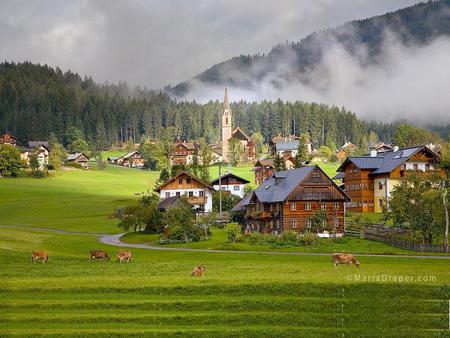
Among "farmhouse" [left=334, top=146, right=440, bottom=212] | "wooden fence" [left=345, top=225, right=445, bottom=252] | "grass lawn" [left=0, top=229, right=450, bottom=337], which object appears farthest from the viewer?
"farmhouse" [left=334, top=146, right=440, bottom=212]

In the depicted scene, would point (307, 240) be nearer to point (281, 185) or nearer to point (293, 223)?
point (293, 223)

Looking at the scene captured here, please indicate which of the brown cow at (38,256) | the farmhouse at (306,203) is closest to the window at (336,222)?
the farmhouse at (306,203)

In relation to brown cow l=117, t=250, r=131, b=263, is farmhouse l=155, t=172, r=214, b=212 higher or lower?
higher

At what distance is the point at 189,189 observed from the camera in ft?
378

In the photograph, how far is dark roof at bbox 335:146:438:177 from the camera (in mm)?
99500

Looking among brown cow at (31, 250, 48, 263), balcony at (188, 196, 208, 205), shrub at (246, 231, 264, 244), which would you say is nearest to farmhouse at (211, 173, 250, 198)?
balcony at (188, 196, 208, 205)

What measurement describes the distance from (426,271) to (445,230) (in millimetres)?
29581

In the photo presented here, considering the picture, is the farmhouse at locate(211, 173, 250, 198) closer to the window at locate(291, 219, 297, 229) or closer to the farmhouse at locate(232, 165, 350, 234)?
the farmhouse at locate(232, 165, 350, 234)

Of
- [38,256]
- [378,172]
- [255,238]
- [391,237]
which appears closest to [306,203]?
[255,238]

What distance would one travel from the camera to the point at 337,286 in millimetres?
30422

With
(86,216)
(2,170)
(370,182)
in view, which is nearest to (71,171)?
(2,170)

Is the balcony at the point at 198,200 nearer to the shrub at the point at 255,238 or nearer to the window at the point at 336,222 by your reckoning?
the window at the point at 336,222

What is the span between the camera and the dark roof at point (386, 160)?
9950 cm

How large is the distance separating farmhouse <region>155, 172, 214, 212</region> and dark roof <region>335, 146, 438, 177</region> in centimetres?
2525
